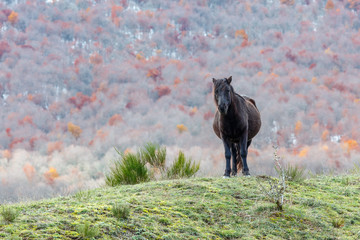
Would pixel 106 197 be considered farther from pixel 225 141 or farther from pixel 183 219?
pixel 225 141

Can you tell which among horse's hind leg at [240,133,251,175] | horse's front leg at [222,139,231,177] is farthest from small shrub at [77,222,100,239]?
horse's hind leg at [240,133,251,175]

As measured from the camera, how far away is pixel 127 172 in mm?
7594

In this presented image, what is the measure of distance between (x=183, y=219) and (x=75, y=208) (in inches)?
46.5

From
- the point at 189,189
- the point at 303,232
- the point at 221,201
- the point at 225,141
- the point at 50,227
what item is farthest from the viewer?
the point at 225,141

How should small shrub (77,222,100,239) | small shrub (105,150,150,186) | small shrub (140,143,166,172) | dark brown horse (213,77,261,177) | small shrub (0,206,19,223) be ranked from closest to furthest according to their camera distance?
small shrub (77,222,100,239) < small shrub (0,206,19,223) < small shrub (105,150,150,186) < dark brown horse (213,77,261,177) < small shrub (140,143,166,172)

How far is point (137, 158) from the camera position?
8078 millimetres

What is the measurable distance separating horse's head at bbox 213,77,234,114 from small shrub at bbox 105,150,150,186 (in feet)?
6.37

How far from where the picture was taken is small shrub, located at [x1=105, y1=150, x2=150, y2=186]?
298 inches

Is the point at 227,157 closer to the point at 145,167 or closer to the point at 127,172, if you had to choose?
the point at 145,167

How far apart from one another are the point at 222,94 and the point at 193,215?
3577mm

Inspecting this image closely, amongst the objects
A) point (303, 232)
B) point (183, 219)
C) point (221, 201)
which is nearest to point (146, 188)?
point (221, 201)

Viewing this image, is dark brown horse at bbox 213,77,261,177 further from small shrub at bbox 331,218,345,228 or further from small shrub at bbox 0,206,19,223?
small shrub at bbox 0,206,19,223

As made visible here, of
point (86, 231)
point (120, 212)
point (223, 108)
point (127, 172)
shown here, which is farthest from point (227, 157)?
point (86, 231)

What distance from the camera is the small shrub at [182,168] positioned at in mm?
8117
